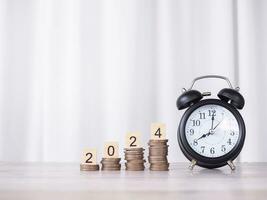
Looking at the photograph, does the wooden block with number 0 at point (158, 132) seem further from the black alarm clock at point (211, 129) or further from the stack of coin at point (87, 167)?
the stack of coin at point (87, 167)

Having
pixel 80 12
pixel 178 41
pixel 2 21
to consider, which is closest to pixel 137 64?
pixel 178 41

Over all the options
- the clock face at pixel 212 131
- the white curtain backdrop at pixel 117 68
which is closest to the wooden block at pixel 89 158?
the clock face at pixel 212 131

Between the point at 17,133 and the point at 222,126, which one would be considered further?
the point at 17,133

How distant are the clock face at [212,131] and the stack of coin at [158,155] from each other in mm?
74

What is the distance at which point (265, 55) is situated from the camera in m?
2.37

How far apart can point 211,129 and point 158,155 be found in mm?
172

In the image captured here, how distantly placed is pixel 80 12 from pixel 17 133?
79cm

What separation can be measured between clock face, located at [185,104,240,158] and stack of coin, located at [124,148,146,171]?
0.14m

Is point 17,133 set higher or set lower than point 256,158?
higher

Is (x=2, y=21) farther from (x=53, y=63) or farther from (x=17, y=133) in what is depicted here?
(x=17, y=133)

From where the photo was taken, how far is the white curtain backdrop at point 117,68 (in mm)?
2316

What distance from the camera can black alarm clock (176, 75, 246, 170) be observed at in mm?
1127

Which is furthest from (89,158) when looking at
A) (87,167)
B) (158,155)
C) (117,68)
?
(117,68)

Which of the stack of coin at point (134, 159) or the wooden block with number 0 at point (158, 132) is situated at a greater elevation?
the wooden block with number 0 at point (158, 132)
